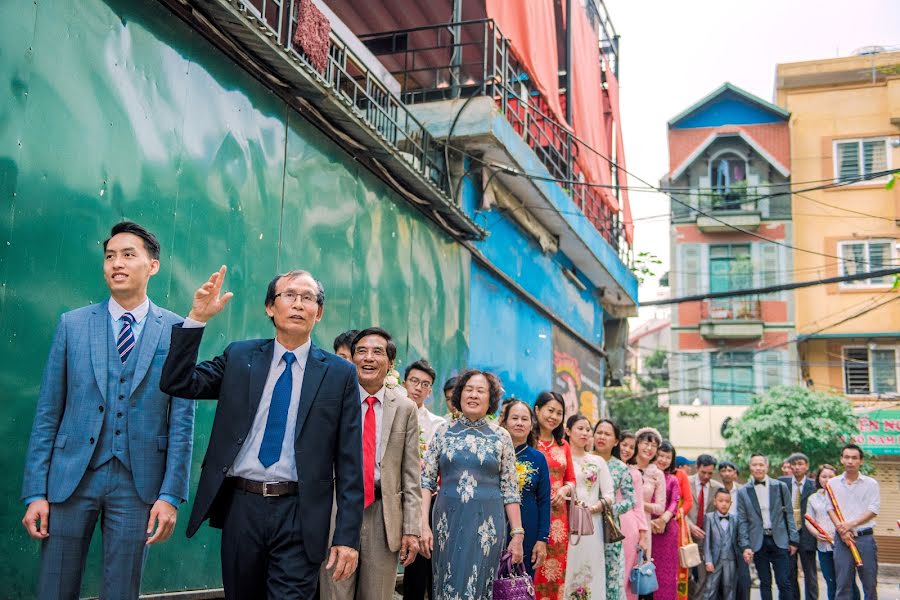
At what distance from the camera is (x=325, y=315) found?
7820 millimetres

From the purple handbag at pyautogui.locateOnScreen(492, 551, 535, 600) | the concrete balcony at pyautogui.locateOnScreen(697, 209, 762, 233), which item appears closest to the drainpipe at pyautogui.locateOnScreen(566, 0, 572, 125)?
the purple handbag at pyautogui.locateOnScreen(492, 551, 535, 600)

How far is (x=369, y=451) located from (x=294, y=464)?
1.31m

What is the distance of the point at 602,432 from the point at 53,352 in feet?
18.6

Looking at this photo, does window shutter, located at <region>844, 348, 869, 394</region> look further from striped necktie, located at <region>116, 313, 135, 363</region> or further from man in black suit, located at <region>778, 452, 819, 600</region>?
striped necktie, located at <region>116, 313, 135, 363</region>

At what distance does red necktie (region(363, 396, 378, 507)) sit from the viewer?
189 inches

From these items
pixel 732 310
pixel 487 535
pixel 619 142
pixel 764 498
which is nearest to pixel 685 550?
pixel 764 498

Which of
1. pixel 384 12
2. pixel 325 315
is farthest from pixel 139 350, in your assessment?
pixel 384 12

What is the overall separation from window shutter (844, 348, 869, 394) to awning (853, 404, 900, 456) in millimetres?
2844

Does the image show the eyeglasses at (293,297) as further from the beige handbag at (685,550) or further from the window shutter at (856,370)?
the window shutter at (856,370)

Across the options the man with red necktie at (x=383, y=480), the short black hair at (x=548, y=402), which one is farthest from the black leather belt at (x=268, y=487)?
the short black hair at (x=548, y=402)

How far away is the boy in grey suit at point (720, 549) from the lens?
402 inches

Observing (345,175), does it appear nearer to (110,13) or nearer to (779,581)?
(110,13)

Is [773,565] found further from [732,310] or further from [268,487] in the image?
[732,310]

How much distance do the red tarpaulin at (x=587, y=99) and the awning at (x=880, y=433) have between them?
559 inches
